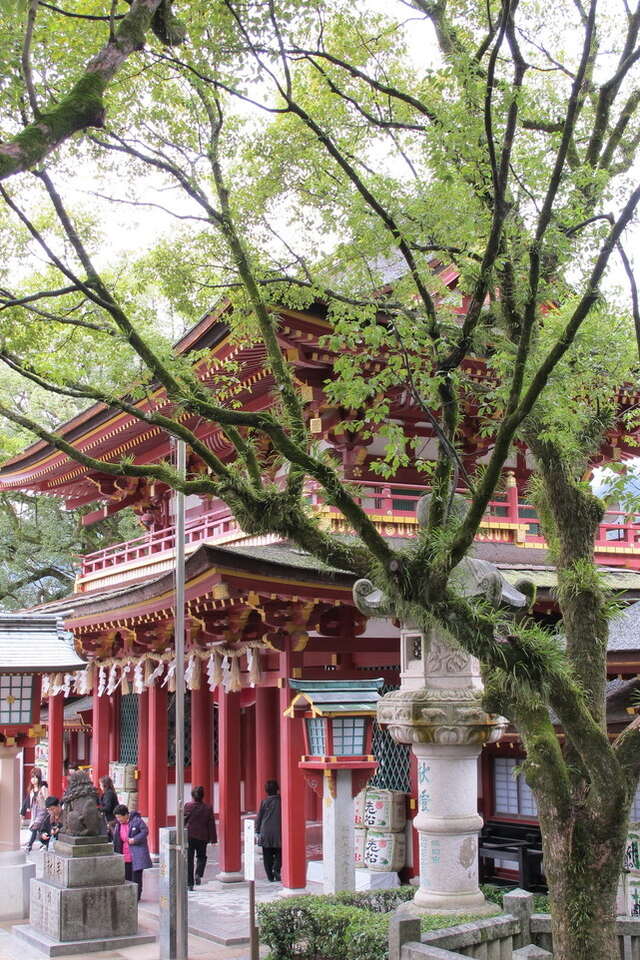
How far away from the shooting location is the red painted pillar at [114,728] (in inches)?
864

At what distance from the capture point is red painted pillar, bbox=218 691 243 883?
46.1 ft

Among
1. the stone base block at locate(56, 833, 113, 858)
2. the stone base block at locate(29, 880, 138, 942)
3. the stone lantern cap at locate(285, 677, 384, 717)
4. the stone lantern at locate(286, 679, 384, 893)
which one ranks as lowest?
the stone base block at locate(29, 880, 138, 942)

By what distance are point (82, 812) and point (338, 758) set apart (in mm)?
3670

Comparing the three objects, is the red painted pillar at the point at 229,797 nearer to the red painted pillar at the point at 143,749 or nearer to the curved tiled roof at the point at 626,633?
the red painted pillar at the point at 143,749

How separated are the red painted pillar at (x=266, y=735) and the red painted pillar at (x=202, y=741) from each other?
824mm

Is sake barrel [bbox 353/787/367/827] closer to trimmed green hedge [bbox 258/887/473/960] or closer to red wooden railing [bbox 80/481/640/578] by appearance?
red wooden railing [bbox 80/481/640/578]

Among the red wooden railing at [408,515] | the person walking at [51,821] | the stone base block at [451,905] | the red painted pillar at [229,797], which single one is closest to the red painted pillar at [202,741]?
the red painted pillar at [229,797]

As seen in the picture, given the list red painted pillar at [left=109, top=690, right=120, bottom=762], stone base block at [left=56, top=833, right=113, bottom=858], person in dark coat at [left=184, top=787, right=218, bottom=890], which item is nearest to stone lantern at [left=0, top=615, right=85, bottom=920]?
stone base block at [left=56, top=833, right=113, bottom=858]

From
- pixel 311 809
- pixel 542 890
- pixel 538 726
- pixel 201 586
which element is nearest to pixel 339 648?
pixel 201 586

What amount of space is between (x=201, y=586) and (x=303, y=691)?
6.00 feet

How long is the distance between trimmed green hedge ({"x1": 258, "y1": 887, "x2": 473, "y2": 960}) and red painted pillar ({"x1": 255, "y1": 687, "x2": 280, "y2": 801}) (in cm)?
712

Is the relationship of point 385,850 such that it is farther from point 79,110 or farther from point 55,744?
point 55,744

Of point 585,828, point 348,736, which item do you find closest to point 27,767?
point 348,736

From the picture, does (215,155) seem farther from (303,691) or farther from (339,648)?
(339,648)
